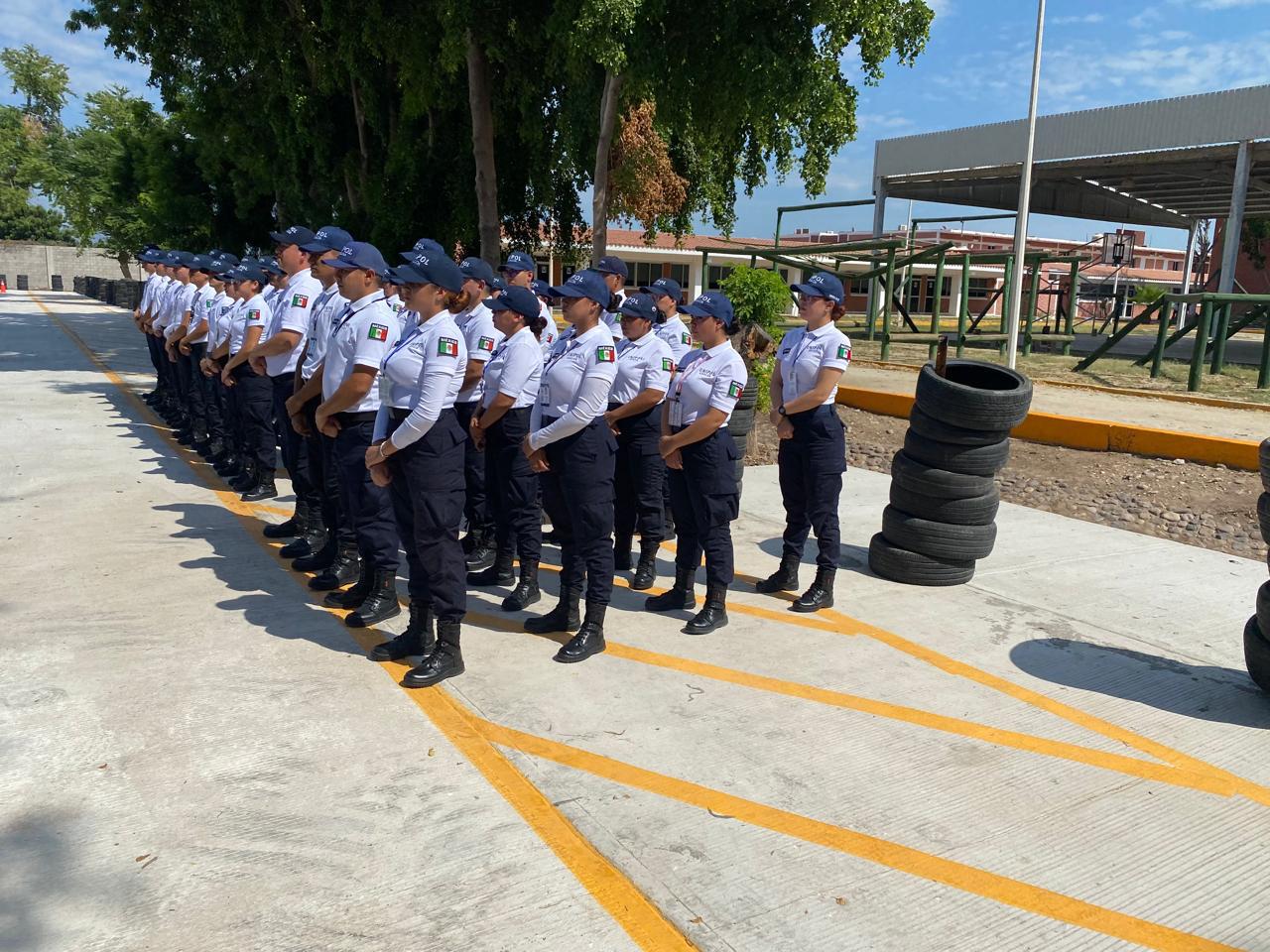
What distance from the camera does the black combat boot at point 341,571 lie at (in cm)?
566

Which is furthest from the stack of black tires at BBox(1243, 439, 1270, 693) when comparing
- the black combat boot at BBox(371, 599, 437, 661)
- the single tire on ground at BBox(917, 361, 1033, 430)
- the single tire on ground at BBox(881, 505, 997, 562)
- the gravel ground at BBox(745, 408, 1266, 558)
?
the black combat boot at BBox(371, 599, 437, 661)

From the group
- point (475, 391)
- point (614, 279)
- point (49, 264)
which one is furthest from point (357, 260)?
point (49, 264)

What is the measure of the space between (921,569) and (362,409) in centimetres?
353

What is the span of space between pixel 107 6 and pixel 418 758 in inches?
777

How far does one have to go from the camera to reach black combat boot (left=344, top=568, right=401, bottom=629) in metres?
5.09

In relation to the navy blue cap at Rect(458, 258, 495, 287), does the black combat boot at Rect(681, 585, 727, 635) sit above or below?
below

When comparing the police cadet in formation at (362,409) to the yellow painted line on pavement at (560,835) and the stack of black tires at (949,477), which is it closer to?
the yellow painted line on pavement at (560,835)

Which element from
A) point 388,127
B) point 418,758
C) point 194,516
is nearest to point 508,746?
point 418,758

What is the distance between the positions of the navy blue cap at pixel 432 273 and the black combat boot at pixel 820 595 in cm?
267

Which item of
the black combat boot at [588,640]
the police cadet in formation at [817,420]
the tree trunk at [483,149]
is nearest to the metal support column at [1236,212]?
the tree trunk at [483,149]

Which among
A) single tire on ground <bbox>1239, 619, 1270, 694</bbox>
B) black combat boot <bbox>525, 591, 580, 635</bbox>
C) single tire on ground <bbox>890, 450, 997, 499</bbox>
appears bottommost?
black combat boot <bbox>525, 591, 580, 635</bbox>

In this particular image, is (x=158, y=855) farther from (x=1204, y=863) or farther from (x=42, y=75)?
(x=42, y=75)

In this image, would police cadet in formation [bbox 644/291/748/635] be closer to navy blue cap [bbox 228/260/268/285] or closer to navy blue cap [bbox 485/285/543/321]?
navy blue cap [bbox 485/285/543/321]

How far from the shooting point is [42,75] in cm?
8250
